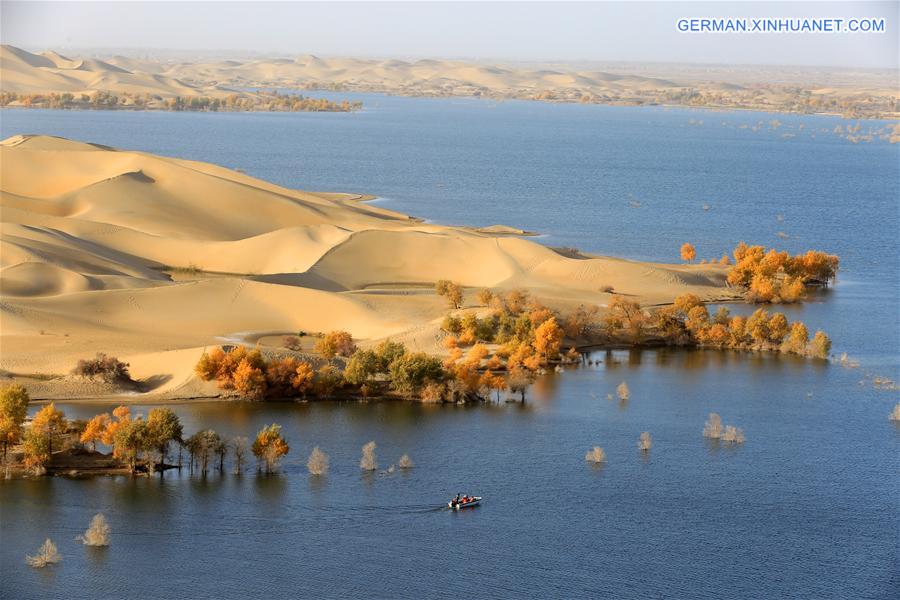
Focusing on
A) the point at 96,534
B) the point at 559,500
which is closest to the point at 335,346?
the point at 559,500

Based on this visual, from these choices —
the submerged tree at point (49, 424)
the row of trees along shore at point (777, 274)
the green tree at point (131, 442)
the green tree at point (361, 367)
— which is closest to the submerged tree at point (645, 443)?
the green tree at point (361, 367)

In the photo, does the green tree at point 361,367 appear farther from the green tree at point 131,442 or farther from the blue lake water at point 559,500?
the green tree at point 131,442

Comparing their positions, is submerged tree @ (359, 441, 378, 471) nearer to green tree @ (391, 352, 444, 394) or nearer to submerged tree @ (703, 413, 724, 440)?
green tree @ (391, 352, 444, 394)

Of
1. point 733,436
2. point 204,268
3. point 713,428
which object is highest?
point 204,268

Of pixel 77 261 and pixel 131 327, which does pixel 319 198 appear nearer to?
pixel 77 261

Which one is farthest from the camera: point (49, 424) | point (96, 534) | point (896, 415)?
point (896, 415)

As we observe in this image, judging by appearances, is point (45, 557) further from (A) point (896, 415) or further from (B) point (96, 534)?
(A) point (896, 415)
